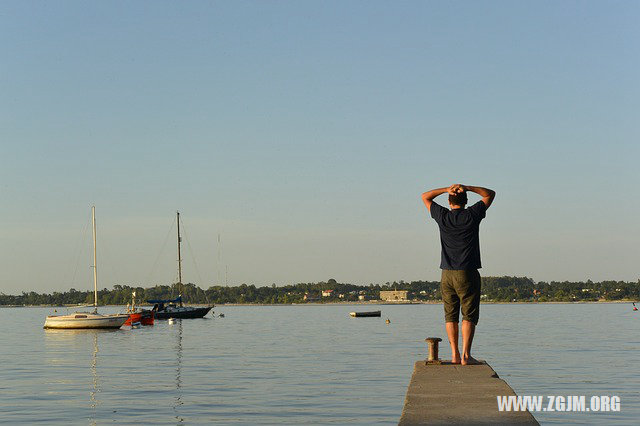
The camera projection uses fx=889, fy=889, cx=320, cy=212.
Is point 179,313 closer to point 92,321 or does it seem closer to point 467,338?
point 92,321

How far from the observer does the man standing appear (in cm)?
1279

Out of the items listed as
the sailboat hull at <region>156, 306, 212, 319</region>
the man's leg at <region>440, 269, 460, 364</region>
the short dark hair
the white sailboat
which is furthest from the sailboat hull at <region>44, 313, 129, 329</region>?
the short dark hair

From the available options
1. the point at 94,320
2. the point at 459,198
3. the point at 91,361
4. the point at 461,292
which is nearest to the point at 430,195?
the point at 459,198

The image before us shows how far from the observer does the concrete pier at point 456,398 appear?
→ 9.88 meters

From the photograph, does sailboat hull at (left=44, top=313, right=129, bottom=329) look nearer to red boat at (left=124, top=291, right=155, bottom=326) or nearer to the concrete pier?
red boat at (left=124, top=291, right=155, bottom=326)

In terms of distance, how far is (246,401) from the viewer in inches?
1273

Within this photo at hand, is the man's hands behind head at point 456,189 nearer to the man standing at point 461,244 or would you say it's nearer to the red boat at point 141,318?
the man standing at point 461,244

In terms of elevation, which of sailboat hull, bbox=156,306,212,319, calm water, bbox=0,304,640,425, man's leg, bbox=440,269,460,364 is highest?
man's leg, bbox=440,269,460,364

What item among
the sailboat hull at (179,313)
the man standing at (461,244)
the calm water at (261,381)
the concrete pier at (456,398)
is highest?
the man standing at (461,244)

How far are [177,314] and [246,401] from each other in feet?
329

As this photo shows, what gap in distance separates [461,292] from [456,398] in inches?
92.4

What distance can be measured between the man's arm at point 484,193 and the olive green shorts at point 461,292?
3.39 ft

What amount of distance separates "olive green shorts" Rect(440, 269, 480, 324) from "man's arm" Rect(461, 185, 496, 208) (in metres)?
1.03

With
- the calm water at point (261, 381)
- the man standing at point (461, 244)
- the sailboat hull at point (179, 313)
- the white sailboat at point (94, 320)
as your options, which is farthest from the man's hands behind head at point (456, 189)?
the sailboat hull at point (179, 313)
